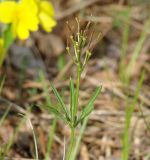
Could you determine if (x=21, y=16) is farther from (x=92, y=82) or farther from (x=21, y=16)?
(x=92, y=82)

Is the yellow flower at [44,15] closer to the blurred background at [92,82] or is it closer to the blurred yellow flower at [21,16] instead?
the blurred yellow flower at [21,16]

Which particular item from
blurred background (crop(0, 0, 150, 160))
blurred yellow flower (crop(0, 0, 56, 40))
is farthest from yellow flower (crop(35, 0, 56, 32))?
blurred background (crop(0, 0, 150, 160))

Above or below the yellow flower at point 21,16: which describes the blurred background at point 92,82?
below

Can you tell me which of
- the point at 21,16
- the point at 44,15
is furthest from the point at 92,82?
the point at 21,16

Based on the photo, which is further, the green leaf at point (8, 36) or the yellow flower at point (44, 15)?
the yellow flower at point (44, 15)

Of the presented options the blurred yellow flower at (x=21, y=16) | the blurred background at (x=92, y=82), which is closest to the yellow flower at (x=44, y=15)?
the blurred yellow flower at (x=21, y=16)

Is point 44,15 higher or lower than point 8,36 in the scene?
higher

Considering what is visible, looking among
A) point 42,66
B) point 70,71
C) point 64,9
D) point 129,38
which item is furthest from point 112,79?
point 64,9
